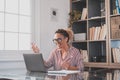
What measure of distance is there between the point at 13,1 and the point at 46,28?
73 cm

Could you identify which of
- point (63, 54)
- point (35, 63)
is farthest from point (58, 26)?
point (35, 63)

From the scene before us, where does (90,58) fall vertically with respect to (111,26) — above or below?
below

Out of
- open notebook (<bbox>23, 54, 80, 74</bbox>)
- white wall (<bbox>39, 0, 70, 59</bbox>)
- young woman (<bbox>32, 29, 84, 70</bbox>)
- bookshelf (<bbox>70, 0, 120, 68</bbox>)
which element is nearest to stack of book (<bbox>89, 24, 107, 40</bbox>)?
bookshelf (<bbox>70, 0, 120, 68</bbox>)

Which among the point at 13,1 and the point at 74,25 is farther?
the point at 74,25

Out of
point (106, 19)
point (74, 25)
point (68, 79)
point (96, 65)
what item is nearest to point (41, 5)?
point (74, 25)

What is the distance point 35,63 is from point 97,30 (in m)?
1.98

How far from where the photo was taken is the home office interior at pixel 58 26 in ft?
11.6

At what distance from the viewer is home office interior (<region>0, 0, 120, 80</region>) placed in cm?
355

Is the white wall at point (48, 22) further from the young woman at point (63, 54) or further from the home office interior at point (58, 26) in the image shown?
the young woman at point (63, 54)

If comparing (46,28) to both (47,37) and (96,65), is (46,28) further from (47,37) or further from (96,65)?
(96,65)

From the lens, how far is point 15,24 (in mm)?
3672

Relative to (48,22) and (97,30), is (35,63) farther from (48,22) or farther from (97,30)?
(97,30)

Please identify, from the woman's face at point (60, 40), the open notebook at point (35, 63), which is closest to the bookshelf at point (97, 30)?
the woman's face at point (60, 40)

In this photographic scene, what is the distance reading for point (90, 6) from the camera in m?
4.16
